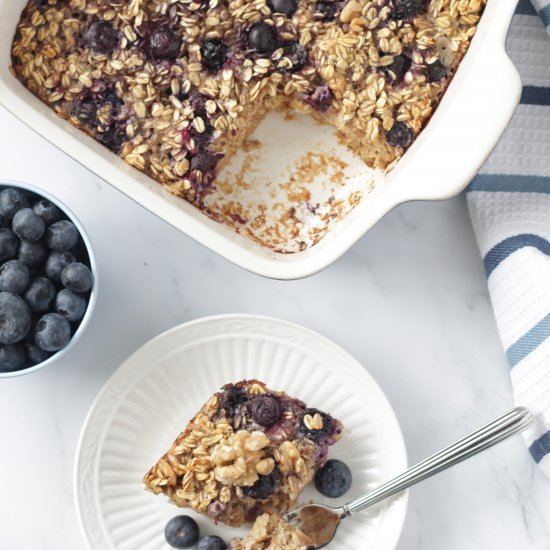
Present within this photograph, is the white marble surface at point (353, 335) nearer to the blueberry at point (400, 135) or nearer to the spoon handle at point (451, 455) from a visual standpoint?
the spoon handle at point (451, 455)

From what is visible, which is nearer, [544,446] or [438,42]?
[438,42]

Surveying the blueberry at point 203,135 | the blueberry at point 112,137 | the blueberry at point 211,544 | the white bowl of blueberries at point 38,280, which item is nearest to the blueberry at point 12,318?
the white bowl of blueberries at point 38,280

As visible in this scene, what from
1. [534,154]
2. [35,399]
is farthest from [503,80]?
[35,399]

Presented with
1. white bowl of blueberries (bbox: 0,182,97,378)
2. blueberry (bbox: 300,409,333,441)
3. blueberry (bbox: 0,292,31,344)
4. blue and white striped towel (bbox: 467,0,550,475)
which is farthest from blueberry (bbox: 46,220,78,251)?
blue and white striped towel (bbox: 467,0,550,475)

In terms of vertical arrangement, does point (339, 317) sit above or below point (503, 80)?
below

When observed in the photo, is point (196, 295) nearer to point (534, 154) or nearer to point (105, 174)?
point (105, 174)

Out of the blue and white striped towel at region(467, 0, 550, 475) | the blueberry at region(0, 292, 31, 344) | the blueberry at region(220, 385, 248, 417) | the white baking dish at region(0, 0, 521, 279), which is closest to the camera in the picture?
the white baking dish at region(0, 0, 521, 279)

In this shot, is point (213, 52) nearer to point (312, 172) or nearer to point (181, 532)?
point (312, 172)

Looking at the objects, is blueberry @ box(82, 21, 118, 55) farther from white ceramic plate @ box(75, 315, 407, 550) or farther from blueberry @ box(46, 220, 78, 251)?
white ceramic plate @ box(75, 315, 407, 550)
